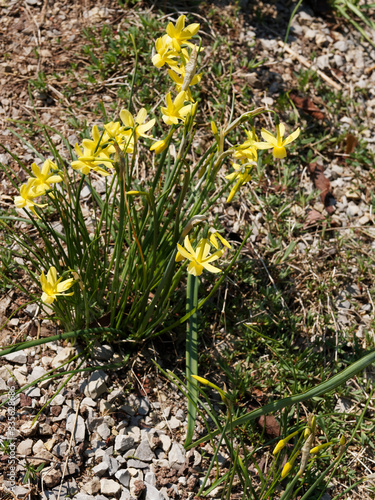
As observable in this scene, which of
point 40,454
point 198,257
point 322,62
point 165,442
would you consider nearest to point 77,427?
point 40,454

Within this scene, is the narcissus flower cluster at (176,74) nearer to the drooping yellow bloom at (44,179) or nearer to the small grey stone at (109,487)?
the drooping yellow bloom at (44,179)

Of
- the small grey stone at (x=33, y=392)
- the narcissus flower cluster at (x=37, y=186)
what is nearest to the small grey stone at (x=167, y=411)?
the small grey stone at (x=33, y=392)

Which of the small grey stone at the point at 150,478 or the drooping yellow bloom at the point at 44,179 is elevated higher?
the drooping yellow bloom at the point at 44,179

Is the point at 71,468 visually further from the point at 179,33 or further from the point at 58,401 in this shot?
the point at 179,33

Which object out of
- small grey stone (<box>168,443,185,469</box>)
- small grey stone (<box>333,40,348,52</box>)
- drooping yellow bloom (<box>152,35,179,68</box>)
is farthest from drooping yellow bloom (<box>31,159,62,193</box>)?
small grey stone (<box>333,40,348,52</box>)

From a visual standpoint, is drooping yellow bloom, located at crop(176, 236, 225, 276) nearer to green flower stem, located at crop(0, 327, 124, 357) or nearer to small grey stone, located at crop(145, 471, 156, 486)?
green flower stem, located at crop(0, 327, 124, 357)

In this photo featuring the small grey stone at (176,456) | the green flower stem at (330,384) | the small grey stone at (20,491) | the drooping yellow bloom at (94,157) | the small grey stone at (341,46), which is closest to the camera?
the green flower stem at (330,384)

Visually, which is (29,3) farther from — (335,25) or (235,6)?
(335,25)
